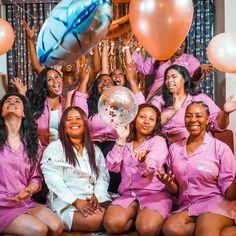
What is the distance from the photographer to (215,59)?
10.2ft

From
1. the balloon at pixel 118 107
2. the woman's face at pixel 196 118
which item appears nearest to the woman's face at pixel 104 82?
the balloon at pixel 118 107

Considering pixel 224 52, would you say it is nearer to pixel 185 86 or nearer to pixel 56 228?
pixel 185 86

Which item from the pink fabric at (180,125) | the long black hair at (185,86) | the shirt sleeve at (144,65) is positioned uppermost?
the shirt sleeve at (144,65)

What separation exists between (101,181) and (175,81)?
33.4 inches

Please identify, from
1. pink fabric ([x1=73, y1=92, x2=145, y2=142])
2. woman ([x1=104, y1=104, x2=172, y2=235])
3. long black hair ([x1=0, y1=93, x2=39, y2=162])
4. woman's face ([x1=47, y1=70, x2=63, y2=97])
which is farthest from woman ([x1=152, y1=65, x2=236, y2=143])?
long black hair ([x1=0, y1=93, x2=39, y2=162])

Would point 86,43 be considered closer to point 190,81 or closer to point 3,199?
point 3,199

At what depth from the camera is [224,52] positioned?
9.97ft

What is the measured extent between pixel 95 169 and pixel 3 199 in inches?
22.2

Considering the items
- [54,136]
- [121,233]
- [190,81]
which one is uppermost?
[190,81]

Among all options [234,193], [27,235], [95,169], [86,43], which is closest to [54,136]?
[95,169]

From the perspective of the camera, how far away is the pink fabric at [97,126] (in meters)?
3.21

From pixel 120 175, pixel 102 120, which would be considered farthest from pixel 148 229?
pixel 102 120

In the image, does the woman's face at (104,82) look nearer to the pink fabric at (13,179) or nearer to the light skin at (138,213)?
the light skin at (138,213)

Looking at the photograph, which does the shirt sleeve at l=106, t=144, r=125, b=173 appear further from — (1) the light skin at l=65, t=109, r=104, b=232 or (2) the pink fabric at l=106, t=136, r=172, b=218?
(1) the light skin at l=65, t=109, r=104, b=232
